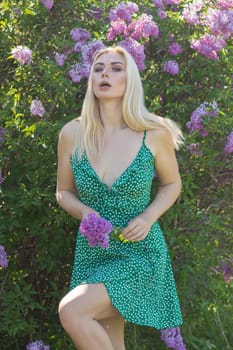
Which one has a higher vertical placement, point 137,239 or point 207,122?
point 207,122

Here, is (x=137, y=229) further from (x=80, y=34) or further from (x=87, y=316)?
(x=80, y=34)

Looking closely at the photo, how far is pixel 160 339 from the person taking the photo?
5.16m

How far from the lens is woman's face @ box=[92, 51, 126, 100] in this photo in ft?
13.9

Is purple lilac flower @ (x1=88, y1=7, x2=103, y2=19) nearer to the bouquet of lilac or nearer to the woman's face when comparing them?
the woman's face

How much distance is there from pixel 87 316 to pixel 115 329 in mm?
A: 388

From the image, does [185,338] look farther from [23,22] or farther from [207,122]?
[23,22]

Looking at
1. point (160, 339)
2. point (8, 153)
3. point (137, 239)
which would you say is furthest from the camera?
point (160, 339)

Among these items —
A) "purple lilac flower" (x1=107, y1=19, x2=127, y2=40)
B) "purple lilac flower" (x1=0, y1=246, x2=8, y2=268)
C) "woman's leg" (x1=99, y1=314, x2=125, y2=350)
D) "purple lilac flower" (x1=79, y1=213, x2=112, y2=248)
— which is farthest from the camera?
"purple lilac flower" (x1=107, y1=19, x2=127, y2=40)

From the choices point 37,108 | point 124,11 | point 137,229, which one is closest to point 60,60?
point 37,108

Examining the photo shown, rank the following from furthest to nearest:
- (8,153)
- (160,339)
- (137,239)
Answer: (160,339) < (8,153) < (137,239)

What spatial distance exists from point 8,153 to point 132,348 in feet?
3.93

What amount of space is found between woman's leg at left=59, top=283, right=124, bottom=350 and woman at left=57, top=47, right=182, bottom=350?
0.07 meters

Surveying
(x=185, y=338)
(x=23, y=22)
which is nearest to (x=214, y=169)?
(x=185, y=338)

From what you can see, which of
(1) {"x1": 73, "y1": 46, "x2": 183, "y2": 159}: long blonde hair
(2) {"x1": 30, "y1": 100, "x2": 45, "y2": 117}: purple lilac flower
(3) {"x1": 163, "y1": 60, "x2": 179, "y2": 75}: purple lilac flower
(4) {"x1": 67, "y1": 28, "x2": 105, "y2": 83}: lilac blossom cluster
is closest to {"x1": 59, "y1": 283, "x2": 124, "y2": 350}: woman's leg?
(1) {"x1": 73, "y1": 46, "x2": 183, "y2": 159}: long blonde hair
